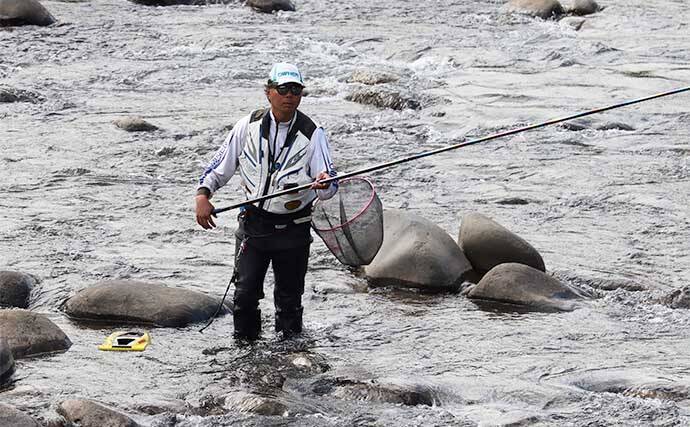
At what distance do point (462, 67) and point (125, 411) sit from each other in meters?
10.5

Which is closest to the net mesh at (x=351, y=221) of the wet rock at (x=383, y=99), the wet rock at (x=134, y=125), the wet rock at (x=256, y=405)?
the wet rock at (x=256, y=405)

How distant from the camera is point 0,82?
15.5 metres

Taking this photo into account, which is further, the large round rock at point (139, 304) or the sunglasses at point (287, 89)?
the large round rock at point (139, 304)

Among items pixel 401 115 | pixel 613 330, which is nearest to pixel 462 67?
pixel 401 115

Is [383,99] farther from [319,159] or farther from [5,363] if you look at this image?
[5,363]

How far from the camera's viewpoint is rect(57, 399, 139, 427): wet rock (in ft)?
21.1

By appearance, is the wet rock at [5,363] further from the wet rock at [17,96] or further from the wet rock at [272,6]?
the wet rock at [272,6]

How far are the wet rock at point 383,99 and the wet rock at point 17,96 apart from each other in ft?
10.8

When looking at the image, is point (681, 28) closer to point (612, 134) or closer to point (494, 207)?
point (612, 134)

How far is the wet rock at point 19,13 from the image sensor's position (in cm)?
1844

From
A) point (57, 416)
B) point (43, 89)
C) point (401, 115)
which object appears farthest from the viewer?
point (43, 89)

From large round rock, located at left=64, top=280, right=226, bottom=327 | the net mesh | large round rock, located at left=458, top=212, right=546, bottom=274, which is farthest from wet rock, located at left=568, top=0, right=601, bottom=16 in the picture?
the net mesh

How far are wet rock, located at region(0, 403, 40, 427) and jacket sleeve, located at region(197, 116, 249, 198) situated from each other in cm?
162

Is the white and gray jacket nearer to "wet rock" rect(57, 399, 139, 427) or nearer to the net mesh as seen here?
the net mesh
